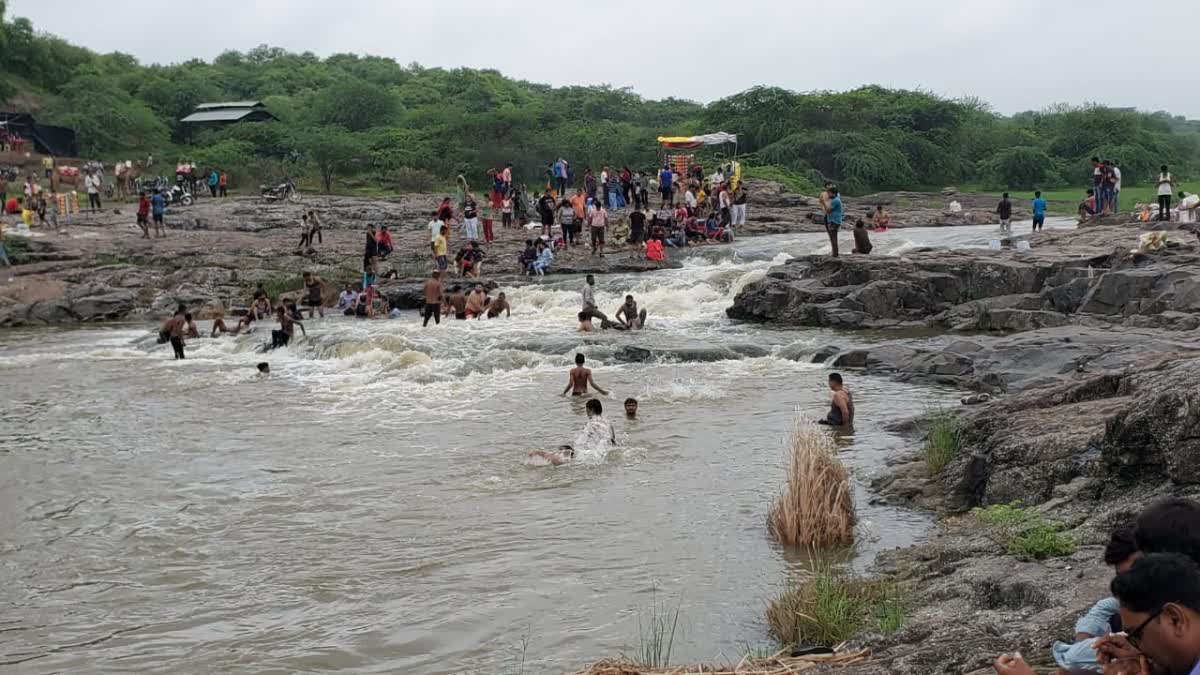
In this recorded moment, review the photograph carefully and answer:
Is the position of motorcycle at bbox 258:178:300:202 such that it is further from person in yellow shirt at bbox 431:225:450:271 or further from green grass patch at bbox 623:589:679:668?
green grass patch at bbox 623:589:679:668

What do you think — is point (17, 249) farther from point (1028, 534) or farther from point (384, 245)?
point (1028, 534)

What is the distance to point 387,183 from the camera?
45.7m

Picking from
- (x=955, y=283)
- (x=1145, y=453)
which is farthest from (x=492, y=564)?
(x=955, y=283)

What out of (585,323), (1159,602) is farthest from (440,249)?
(1159,602)

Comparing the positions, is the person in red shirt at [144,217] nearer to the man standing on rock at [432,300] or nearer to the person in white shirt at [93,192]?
the person in white shirt at [93,192]

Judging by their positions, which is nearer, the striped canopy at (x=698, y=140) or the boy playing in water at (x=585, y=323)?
the boy playing in water at (x=585, y=323)

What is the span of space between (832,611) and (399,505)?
5636 mm

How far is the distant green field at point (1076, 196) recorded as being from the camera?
3625 cm

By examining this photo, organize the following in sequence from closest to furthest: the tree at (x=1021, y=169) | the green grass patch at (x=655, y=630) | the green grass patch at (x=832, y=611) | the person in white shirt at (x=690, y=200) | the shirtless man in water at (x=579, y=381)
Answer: the green grass patch at (x=832, y=611) < the green grass patch at (x=655, y=630) < the shirtless man in water at (x=579, y=381) < the person in white shirt at (x=690, y=200) < the tree at (x=1021, y=169)

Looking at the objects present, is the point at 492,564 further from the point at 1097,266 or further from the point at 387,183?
the point at 387,183

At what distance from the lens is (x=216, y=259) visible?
30406 mm

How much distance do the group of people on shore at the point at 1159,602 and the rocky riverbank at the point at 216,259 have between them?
78.9 ft

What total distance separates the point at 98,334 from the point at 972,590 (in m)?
23.1

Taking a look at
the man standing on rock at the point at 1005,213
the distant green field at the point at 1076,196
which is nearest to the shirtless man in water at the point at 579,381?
the man standing on rock at the point at 1005,213
